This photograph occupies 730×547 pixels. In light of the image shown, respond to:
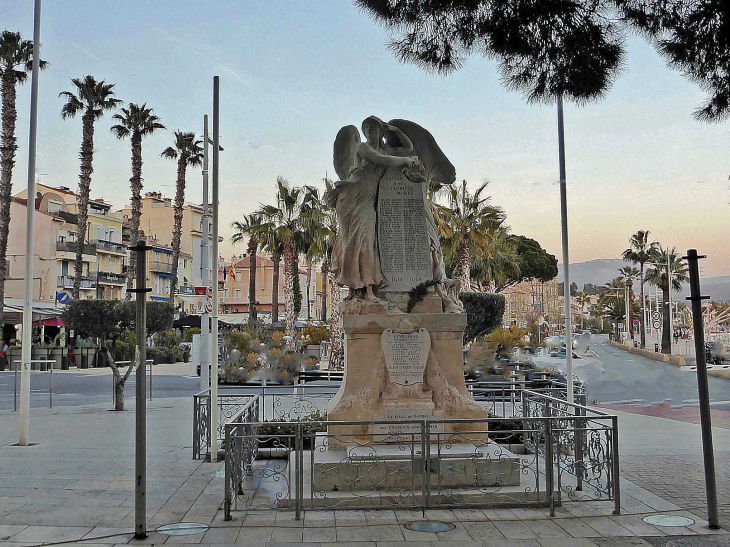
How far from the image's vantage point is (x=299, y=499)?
6738 millimetres

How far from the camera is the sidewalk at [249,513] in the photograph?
6.04m

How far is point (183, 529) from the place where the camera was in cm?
634

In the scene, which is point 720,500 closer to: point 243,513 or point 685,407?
point 243,513

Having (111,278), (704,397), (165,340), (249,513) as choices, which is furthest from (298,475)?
(111,278)

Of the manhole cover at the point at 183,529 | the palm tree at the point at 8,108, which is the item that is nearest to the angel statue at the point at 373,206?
the manhole cover at the point at 183,529

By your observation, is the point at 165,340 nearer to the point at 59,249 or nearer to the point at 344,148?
the point at 59,249

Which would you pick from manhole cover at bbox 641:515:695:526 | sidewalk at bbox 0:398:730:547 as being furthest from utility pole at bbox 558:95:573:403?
manhole cover at bbox 641:515:695:526

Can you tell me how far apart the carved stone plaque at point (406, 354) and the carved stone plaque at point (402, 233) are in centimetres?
71

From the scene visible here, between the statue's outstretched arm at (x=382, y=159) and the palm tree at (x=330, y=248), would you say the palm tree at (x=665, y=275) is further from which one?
the statue's outstretched arm at (x=382, y=159)

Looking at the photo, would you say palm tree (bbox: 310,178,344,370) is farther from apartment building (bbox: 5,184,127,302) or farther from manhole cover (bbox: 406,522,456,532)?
apartment building (bbox: 5,184,127,302)

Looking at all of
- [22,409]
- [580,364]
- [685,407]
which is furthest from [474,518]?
[580,364]

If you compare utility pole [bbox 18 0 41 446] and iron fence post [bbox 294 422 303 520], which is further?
utility pole [bbox 18 0 41 446]

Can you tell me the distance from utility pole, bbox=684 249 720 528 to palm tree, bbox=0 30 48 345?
32.3 meters

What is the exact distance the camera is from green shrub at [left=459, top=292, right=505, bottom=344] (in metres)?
23.8
